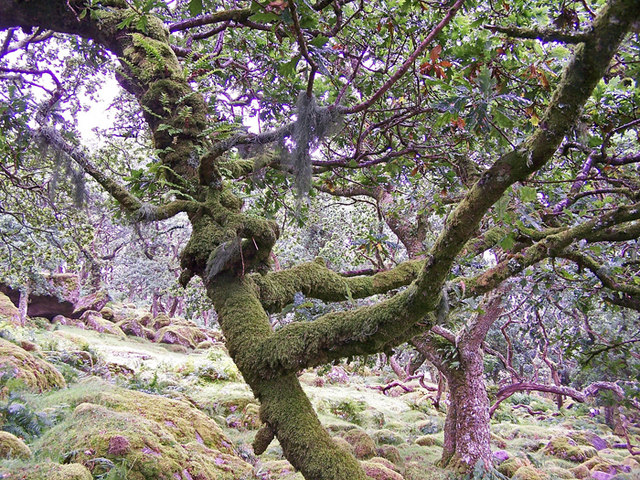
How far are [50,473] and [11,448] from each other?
2.50 feet

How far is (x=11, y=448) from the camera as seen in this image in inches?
120

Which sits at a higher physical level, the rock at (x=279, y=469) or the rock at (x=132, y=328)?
the rock at (x=132, y=328)

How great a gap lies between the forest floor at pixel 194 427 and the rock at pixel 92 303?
2988 mm

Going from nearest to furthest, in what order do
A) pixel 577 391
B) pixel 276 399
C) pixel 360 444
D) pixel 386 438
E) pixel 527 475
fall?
pixel 276 399 < pixel 577 391 < pixel 527 475 < pixel 360 444 < pixel 386 438

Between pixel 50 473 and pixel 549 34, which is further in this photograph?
pixel 50 473

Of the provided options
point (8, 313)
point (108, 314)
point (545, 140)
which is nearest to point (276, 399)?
point (545, 140)

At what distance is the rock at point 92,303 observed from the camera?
53.8ft

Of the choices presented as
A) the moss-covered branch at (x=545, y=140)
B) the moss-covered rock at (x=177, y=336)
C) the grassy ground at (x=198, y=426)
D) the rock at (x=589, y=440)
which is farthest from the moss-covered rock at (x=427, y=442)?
the moss-covered rock at (x=177, y=336)

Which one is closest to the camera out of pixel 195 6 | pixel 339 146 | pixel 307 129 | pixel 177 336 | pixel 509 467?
pixel 195 6

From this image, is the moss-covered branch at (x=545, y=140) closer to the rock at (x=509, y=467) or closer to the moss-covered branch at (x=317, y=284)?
the moss-covered branch at (x=317, y=284)

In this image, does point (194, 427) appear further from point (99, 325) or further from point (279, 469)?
point (99, 325)

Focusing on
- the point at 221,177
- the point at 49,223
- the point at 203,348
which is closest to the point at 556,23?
the point at 221,177

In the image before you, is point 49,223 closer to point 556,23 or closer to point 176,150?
point 176,150

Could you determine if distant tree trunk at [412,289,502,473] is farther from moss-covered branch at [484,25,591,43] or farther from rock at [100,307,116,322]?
rock at [100,307,116,322]
